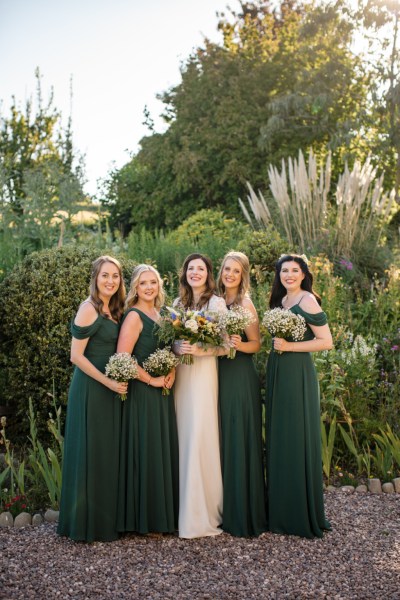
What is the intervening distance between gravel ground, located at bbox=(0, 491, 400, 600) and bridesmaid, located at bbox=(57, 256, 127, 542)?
164mm

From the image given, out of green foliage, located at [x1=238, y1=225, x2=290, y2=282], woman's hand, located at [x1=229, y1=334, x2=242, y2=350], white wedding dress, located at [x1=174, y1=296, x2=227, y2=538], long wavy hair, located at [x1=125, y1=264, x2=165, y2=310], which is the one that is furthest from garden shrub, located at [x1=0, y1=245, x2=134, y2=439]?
green foliage, located at [x1=238, y1=225, x2=290, y2=282]

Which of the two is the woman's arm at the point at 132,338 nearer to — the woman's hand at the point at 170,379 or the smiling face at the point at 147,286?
the woman's hand at the point at 170,379

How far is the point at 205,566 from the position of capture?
14.0ft

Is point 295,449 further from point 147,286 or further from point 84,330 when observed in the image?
point 84,330

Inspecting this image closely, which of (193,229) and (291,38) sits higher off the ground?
(291,38)

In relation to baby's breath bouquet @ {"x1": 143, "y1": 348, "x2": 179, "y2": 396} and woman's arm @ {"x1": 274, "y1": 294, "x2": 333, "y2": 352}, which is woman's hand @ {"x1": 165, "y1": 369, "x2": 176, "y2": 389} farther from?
woman's arm @ {"x1": 274, "y1": 294, "x2": 333, "y2": 352}

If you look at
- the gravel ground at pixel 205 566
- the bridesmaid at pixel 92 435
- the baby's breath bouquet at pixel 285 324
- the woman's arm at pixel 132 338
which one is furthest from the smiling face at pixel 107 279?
the gravel ground at pixel 205 566

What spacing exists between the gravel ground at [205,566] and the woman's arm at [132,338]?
3.66 ft

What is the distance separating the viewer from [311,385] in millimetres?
4871

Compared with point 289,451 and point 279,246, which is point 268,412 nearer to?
point 289,451

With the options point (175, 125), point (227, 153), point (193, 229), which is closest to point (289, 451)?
point (193, 229)

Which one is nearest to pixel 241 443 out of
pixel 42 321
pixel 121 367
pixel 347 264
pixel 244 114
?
pixel 121 367

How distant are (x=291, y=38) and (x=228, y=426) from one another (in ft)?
62.0

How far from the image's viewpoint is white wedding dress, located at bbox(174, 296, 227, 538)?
15.7 ft
